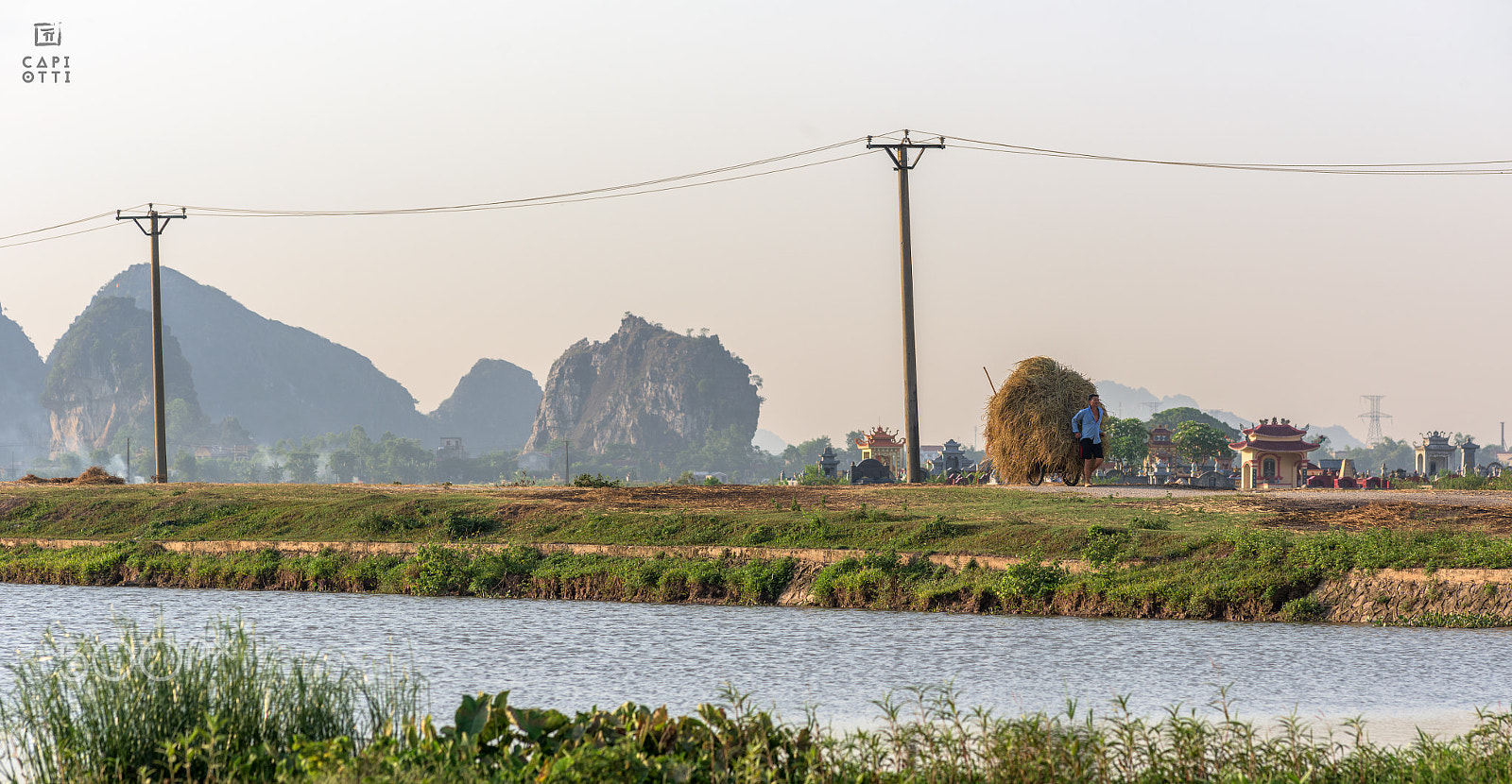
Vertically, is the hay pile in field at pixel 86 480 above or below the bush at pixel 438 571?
above

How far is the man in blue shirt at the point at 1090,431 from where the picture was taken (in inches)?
822

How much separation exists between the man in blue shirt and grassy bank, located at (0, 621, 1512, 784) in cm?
1513

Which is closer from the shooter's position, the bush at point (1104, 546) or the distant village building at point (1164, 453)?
the bush at point (1104, 546)

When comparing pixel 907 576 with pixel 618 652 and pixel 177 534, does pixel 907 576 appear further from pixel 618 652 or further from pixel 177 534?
pixel 177 534

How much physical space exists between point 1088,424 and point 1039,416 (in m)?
1.02

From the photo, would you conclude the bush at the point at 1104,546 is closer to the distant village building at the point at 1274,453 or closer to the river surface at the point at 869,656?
the river surface at the point at 869,656

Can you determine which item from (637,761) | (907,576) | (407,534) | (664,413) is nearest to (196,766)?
(637,761)

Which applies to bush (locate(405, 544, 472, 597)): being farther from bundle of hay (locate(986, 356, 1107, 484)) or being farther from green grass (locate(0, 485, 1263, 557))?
bundle of hay (locate(986, 356, 1107, 484))

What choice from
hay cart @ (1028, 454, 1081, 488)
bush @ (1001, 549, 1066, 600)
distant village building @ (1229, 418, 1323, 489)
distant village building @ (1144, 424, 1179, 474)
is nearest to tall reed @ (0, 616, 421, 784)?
bush @ (1001, 549, 1066, 600)

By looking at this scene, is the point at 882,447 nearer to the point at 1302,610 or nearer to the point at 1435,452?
the point at 1435,452

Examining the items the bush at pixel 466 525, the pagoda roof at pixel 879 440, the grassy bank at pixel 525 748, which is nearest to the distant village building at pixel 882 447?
the pagoda roof at pixel 879 440

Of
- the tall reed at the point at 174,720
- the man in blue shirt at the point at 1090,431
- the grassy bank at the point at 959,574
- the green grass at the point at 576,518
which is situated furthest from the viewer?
the man in blue shirt at the point at 1090,431

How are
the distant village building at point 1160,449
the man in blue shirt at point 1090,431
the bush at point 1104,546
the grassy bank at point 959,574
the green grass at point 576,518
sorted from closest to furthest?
the grassy bank at point 959,574 → the bush at point 1104,546 → the green grass at point 576,518 → the man in blue shirt at point 1090,431 → the distant village building at point 1160,449

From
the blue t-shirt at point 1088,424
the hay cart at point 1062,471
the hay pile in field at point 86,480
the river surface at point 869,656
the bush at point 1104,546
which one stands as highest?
the blue t-shirt at point 1088,424
